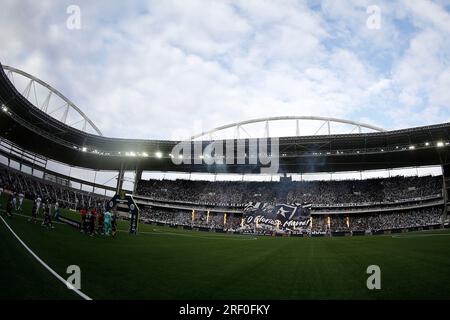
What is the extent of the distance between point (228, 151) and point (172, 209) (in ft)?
68.8

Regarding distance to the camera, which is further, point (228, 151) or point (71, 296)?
point (228, 151)

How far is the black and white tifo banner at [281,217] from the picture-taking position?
52812 mm

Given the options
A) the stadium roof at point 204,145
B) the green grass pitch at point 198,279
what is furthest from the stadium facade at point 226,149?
the green grass pitch at point 198,279

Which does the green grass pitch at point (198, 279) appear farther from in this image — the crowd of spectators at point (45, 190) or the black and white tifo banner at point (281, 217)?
the crowd of spectators at point (45, 190)

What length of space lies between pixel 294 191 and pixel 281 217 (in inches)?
578

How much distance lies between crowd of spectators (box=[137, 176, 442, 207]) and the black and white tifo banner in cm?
846

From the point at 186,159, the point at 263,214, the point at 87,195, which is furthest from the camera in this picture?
the point at 87,195

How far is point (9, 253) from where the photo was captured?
382 inches

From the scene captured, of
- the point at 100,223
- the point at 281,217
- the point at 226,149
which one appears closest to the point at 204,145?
the point at 226,149

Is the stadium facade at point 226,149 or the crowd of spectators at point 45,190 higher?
the stadium facade at point 226,149

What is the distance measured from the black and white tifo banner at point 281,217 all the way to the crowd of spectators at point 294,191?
846 cm

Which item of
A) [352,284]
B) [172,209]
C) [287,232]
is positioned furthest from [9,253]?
[172,209]

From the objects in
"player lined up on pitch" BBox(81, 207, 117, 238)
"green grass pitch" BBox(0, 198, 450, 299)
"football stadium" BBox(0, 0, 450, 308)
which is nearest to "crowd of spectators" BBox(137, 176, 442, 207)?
"football stadium" BBox(0, 0, 450, 308)
